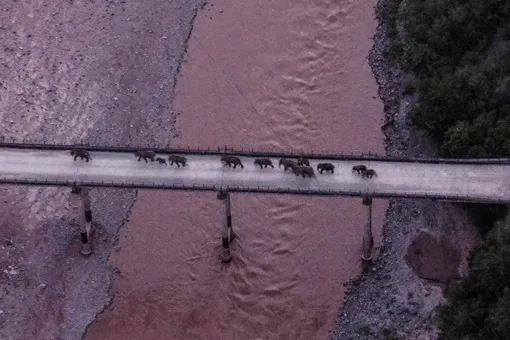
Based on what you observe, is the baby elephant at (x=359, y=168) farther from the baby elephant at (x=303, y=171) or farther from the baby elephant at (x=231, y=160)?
the baby elephant at (x=231, y=160)

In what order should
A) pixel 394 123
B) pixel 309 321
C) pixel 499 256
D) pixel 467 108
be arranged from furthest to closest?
pixel 394 123 < pixel 467 108 < pixel 309 321 < pixel 499 256

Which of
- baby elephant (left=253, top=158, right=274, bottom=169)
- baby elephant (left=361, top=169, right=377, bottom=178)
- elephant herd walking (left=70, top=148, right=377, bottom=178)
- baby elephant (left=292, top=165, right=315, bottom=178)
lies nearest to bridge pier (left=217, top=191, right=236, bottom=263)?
elephant herd walking (left=70, top=148, right=377, bottom=178)

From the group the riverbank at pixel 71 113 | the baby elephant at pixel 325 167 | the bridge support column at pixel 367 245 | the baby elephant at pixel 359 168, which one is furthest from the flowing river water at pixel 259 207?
the baby elephant at pixel 325 167

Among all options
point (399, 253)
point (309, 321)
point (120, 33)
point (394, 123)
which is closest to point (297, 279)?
point (309, 321)

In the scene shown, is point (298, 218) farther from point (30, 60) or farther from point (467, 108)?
point (30, 60)

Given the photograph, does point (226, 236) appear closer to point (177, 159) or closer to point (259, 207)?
point (259, 207)

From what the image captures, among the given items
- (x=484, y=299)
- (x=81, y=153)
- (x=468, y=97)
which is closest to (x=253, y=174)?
(x=81, y=153)

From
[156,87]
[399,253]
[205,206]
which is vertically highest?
[156,87]
